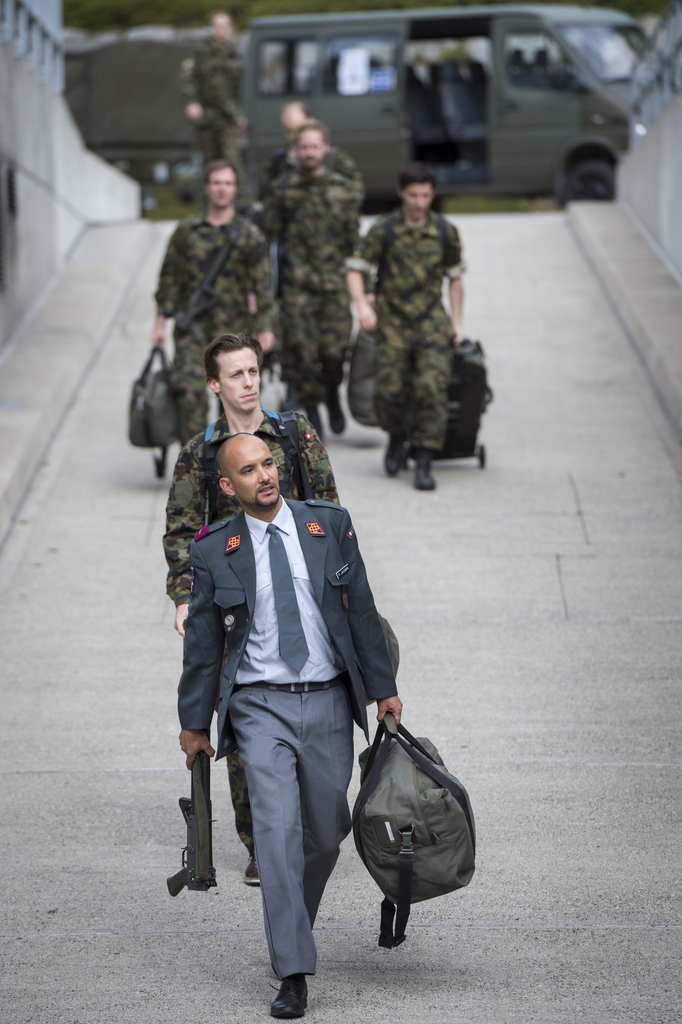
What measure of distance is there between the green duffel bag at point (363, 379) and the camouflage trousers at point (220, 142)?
7.97 metres

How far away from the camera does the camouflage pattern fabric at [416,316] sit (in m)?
8.41

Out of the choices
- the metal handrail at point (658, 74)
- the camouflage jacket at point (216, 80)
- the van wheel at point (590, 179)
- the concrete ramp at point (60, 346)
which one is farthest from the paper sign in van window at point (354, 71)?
the metal handrail at point (658, 74)

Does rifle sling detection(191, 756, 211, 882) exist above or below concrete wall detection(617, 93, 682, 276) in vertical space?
above

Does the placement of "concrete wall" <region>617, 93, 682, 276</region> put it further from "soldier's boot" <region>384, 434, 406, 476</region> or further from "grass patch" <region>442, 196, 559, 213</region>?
"soldier's boot" <region>384, 434, 406, 476</region>

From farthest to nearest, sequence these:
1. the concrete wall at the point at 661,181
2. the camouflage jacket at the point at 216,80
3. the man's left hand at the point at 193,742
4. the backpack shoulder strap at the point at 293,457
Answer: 1. the camouflage jacket at the point at 216,80
2. the concrete wall at the point at 661,181
3. the backpack shoulder strap at the point at 293,457
4. the man's left hand at the point at 193,742

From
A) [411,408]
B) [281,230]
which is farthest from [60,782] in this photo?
[281,230]

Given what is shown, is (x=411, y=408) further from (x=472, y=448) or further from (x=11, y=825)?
(x=11, y=825)

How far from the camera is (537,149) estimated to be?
1725 cm

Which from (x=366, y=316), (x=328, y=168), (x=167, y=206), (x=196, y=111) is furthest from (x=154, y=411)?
(x=167, y=206)

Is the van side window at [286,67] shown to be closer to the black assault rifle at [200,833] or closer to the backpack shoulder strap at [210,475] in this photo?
the backpack shoulder strap at [210,475]

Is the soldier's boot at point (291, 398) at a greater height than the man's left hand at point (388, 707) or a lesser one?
lesser

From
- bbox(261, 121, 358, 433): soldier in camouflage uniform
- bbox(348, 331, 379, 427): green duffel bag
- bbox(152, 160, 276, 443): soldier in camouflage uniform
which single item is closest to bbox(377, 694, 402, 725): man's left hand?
bbox(152, 160, 276, 443): soldier in camouflage uniform

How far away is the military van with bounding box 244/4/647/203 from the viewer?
16953mm

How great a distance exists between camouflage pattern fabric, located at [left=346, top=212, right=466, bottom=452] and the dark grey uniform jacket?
15.4 feet
